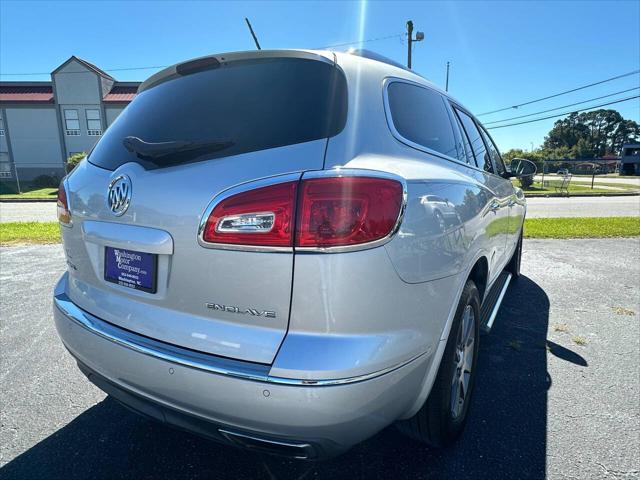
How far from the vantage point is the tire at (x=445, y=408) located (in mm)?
1887

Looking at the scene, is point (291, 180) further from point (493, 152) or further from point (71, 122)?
point (71, 122)

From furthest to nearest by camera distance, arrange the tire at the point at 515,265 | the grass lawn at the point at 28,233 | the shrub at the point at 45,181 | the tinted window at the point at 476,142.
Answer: the shrub at the point at 45,181
the grass lawn at the point at 28,233
the tire at the point at 515,265
the tinted window at the point at 476,142

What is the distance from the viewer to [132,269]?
5.50 ft

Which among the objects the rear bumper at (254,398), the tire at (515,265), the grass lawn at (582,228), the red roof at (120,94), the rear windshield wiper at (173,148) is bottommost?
the grass lawn at (582,228)

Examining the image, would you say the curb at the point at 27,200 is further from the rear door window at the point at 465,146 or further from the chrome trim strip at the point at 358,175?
the chrome trim strip at the point at 358,175

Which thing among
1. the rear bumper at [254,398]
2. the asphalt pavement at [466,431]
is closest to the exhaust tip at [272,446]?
the rear bumper at [254,398]

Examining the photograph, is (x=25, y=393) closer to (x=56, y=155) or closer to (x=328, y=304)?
(x=328, y=304)

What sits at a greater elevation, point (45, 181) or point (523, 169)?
point (45, 181)

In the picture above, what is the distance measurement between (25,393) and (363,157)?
2.66 m

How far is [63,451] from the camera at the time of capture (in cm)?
209

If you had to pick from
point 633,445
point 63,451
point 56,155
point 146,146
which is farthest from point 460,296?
point 56,155

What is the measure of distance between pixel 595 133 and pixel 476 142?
5452 inches

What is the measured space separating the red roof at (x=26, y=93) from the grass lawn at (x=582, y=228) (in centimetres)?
3246

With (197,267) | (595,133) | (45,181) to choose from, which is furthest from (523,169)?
(595,133)
